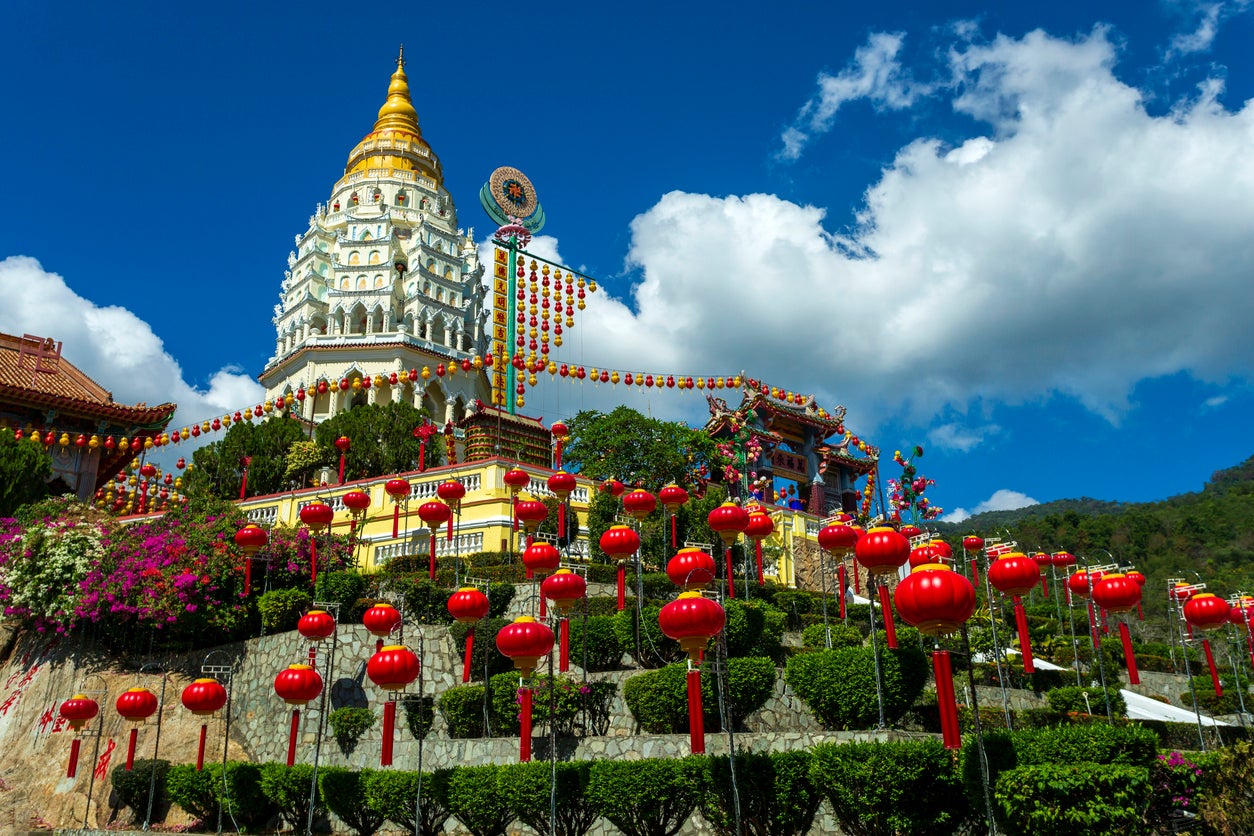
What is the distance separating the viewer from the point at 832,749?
38.3ft

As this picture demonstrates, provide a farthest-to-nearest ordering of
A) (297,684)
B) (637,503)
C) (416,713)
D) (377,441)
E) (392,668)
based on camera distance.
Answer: (377,441) < (637,503) < (416,713) < (297,684) < (392,668)

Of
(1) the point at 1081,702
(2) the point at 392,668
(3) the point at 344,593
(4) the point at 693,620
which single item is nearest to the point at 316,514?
(3) the point at 344,593

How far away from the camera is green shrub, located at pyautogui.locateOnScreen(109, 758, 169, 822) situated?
686 inches

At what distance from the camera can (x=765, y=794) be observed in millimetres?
12000

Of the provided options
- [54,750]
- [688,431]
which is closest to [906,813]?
[54,750]

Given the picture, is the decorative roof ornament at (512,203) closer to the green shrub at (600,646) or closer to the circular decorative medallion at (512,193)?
the circular decorative medallion at (512,193)

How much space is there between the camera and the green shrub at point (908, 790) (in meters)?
11.1

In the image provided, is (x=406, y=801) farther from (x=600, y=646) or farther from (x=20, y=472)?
(x=20, y=472)

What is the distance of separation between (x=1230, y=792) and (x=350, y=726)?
13.9 meters

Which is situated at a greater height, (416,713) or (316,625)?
(316,625)

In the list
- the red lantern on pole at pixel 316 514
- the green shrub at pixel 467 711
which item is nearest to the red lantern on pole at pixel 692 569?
the green shrub at pixel 467 711

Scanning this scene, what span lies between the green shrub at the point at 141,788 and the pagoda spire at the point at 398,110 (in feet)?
162

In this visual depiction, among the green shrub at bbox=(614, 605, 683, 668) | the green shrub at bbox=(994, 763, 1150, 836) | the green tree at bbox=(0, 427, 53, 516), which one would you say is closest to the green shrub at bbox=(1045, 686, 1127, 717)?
the green shrub at bbox=(614, 605, 683, 668)

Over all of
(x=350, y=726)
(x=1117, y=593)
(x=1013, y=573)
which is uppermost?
(x=1013, y=573)
